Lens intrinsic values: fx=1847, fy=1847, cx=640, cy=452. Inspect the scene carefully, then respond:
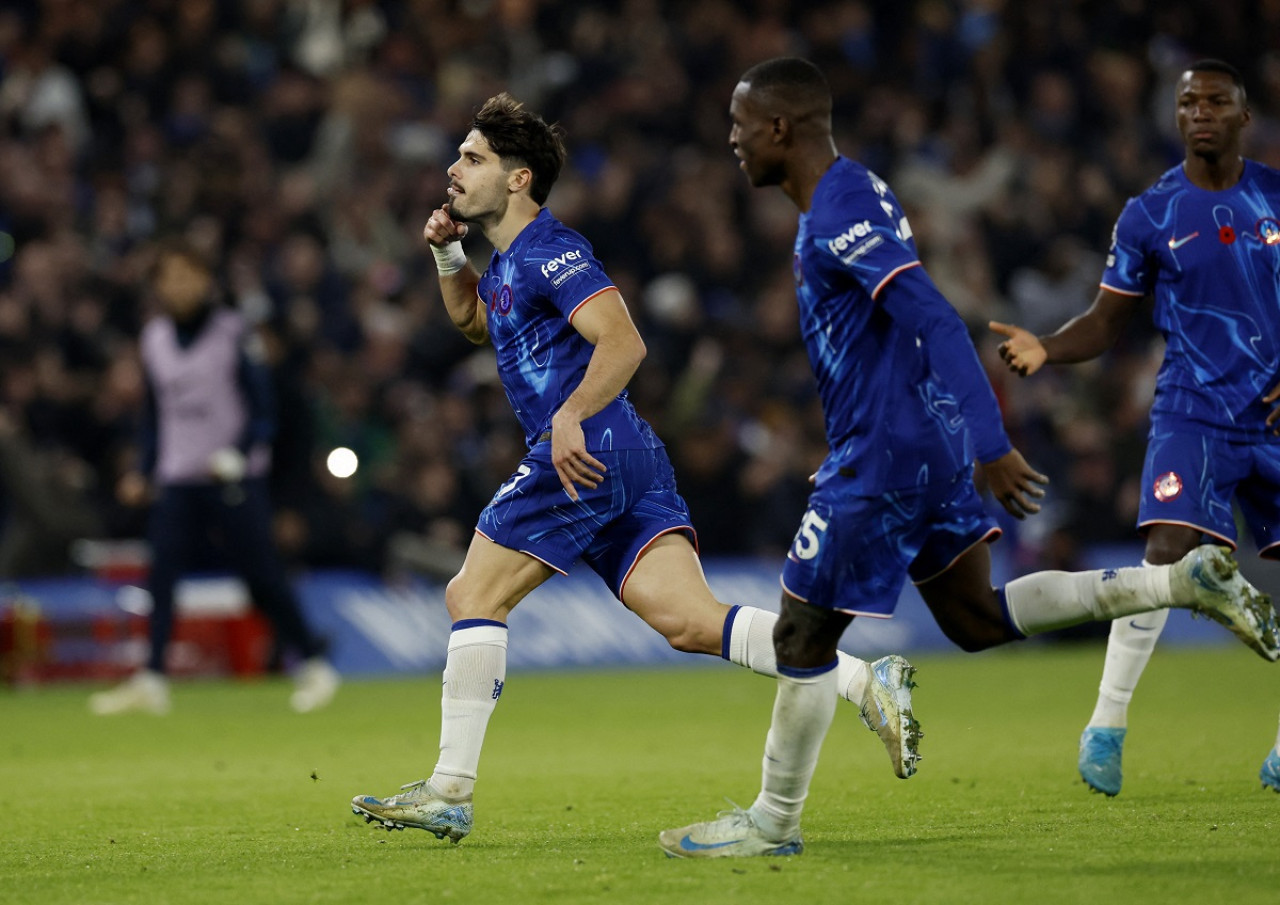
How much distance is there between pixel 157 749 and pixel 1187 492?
5558mm

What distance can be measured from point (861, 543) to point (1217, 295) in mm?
2165

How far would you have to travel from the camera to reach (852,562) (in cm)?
516

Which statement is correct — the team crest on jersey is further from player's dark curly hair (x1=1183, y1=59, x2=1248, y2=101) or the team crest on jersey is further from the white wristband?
player's dark curly hair (x1=1183, y1=59, x2=1248, y2=101)

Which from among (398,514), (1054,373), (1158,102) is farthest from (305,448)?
(1158,102)

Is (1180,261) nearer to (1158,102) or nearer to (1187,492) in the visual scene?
(1187,492)

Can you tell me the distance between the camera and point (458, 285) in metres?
6.62

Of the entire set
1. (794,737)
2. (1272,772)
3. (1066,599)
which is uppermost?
(1066,599)

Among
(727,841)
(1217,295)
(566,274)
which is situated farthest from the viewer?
(1217,295)

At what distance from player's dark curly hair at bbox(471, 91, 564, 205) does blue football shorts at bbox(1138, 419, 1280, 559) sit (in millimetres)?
2345

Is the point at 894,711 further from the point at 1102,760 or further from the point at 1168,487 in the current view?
the point at 1168,487

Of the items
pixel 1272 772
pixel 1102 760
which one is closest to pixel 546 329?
pixel 1102 760

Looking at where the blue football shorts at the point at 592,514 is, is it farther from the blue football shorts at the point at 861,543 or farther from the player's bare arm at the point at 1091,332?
the player's bare arm at the point at 1091,332

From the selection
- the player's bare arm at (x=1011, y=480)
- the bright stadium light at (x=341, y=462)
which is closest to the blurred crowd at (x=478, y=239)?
the bright stadium light at (x=341, y=462)

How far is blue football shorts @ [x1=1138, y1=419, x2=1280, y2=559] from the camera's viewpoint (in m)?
6.44
